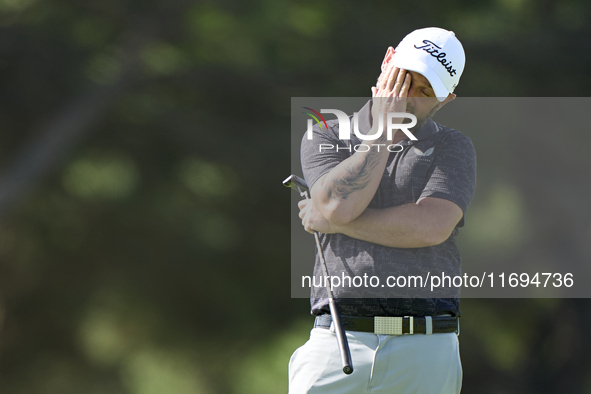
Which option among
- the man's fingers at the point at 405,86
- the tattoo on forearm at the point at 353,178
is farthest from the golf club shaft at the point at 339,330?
the man's fingers at the point at 405,86

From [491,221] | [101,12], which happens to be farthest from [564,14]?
[101,12]

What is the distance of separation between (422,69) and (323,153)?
26 cm

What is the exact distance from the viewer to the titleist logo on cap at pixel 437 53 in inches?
Result: 56.1

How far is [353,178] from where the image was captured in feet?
4.55

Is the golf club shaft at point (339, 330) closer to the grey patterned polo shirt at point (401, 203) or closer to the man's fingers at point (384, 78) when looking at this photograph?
the grey patterned polo shirt at point (401, 203)

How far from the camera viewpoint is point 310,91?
195 inches

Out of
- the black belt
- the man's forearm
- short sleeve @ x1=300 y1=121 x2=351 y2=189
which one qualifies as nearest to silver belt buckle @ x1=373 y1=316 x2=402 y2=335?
the black belt

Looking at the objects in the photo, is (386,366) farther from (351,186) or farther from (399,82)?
(399,82)

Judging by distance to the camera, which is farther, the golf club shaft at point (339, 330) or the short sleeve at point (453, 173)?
the short sleeve at point (453, 173)

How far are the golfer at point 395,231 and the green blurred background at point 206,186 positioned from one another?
337 centimetres

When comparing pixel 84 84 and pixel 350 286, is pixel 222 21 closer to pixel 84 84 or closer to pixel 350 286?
pixel 84 84

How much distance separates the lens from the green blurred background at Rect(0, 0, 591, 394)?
490 centimetres

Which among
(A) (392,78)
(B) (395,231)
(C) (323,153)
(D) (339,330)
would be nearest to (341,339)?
(D) (339,330)

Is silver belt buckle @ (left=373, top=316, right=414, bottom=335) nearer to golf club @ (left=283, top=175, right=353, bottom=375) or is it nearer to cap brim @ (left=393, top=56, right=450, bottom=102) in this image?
golf club @ (left=283, top=175, right=353, bottom=375)
